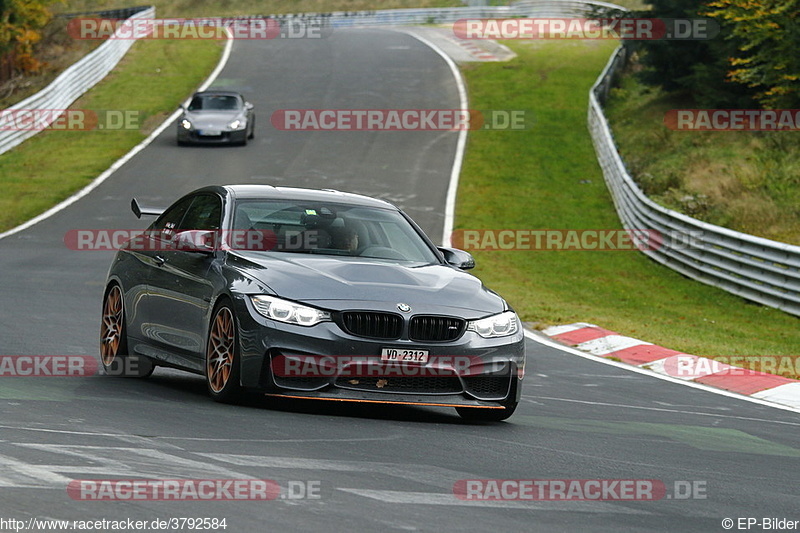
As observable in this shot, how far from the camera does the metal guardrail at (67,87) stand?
117ft

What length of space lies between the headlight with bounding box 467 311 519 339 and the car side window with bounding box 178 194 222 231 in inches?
83.8

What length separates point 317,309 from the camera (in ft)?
27.3

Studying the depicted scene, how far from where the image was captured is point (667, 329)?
16.6m

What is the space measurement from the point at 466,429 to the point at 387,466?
5.97ft

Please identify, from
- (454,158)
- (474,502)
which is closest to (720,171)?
(454,158)

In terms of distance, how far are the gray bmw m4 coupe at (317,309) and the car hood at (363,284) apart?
0.03ft

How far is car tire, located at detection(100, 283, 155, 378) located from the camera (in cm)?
1030

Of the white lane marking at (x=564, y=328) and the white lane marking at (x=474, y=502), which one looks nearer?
the white lane marking at (x=474, y=502)

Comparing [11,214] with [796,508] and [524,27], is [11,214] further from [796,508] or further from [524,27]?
[524,27]

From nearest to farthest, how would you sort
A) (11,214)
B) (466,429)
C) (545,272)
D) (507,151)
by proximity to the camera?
(466,429) < (545,272) < (11,214) < (507,151)

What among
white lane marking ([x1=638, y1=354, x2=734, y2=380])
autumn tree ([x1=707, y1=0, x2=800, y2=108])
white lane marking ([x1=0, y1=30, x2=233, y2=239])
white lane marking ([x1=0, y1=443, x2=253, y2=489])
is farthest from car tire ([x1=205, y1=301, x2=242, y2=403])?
autumn tree ([x1=707, y1=0, x2=800, y2=108])

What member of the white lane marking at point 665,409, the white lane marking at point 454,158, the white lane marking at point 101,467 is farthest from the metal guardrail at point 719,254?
the white lane marking at point 101,467

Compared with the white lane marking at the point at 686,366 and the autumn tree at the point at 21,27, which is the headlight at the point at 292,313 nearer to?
the white lane marking at the point at 686,366

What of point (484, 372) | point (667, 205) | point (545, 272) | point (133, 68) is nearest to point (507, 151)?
point (667, 205)
